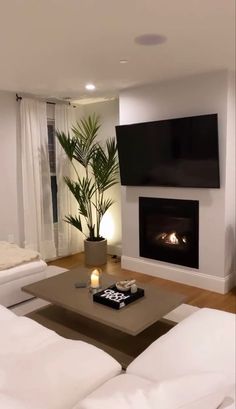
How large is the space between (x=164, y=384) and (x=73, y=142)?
3.91 metres

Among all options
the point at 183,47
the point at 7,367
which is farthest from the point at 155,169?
the point at 7,367

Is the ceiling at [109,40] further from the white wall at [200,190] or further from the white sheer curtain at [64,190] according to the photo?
the white sheer curtain at [64,190]

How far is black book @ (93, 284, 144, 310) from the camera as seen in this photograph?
250cm

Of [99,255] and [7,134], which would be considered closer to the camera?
[7,134]

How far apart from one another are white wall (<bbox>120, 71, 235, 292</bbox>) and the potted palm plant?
1.87ft

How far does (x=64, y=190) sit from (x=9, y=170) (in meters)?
0.87

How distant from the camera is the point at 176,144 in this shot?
3.73m

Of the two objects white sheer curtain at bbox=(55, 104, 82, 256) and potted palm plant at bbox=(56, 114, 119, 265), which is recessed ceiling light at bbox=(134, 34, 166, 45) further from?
white sheer curtain at bbox=(55, 104, 82, 256)

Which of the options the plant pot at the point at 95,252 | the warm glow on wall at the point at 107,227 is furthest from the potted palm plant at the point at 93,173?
the warm glow on wall at the point at 107,227

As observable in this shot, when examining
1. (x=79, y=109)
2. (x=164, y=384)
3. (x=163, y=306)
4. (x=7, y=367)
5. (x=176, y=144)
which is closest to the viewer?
(x=164, y=384)

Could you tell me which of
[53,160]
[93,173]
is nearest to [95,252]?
[93,173]

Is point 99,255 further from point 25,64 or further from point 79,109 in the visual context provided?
point 25,64

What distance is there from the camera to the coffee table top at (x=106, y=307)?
A: 2302 millimetres

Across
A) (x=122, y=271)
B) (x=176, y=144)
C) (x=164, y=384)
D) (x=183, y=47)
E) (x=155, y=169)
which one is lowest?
(x=122, y=271)
